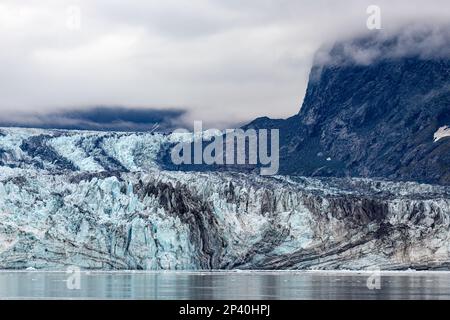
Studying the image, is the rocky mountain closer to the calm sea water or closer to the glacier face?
the glacier face

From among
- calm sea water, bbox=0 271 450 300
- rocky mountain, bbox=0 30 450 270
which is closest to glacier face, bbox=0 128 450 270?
rocky mountain, bbox=0 30 450 270

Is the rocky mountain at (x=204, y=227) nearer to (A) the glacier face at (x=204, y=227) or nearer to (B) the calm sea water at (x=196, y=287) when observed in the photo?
(A) the glacier face at (x=204, y=227)

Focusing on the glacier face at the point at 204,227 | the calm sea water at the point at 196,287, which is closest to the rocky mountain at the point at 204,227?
the glacier face at the point at 204,227

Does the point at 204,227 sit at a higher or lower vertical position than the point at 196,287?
higher

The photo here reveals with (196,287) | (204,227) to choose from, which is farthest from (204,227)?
(196,287)

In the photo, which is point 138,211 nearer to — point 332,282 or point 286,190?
point 286,190

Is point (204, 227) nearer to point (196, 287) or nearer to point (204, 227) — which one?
point (204, 227)
